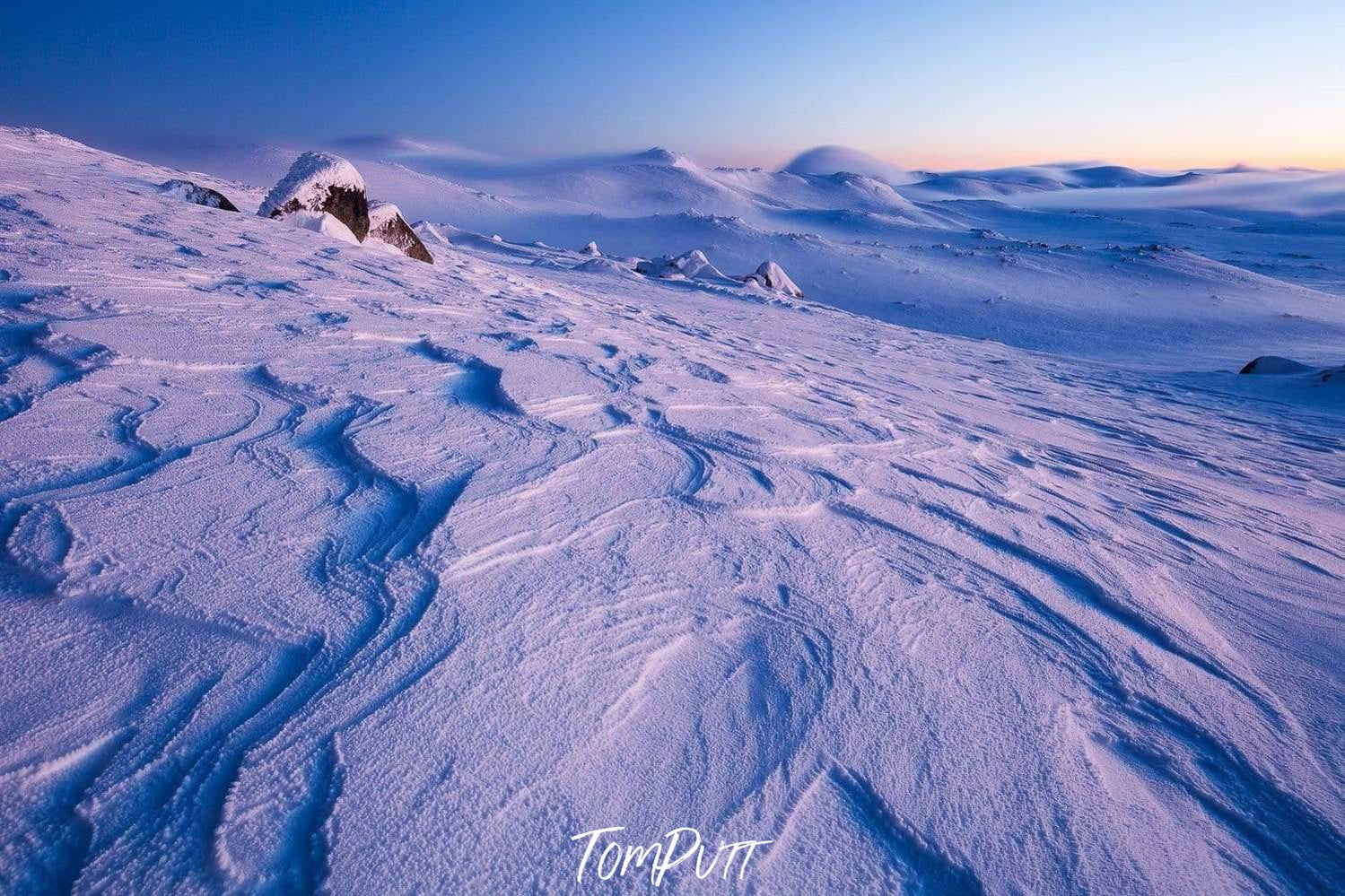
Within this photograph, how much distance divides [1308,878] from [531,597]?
144 cm

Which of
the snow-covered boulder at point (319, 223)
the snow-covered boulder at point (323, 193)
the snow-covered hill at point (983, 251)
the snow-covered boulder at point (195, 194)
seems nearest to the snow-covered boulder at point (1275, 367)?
the snow-covered hill at point (983, 251)

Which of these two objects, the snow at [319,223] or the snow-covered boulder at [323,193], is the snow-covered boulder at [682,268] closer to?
the snow-covered boulder at [323,193]

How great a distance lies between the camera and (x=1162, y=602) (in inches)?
73.2

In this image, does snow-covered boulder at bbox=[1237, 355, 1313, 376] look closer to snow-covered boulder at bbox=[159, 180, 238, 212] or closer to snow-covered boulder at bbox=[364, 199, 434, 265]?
snow-covered boulder at bbox=[364, 199, 434, 265]

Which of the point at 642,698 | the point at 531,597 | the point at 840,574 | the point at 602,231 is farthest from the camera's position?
the point at 602,231

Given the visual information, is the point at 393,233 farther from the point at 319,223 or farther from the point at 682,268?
the point at 682,268

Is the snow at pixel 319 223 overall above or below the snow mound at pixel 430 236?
above

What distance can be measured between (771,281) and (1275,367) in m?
6.07

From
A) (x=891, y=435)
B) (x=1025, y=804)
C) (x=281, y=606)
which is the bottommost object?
(x=891, y=435)

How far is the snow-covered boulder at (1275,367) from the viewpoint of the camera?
22.1ft

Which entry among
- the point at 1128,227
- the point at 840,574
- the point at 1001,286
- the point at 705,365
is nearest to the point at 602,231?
the point at 1001,286

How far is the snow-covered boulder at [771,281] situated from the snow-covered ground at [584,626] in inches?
284

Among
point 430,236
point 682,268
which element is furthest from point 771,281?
point 430,236

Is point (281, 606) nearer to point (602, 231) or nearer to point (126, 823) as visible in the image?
point (126, 823)
